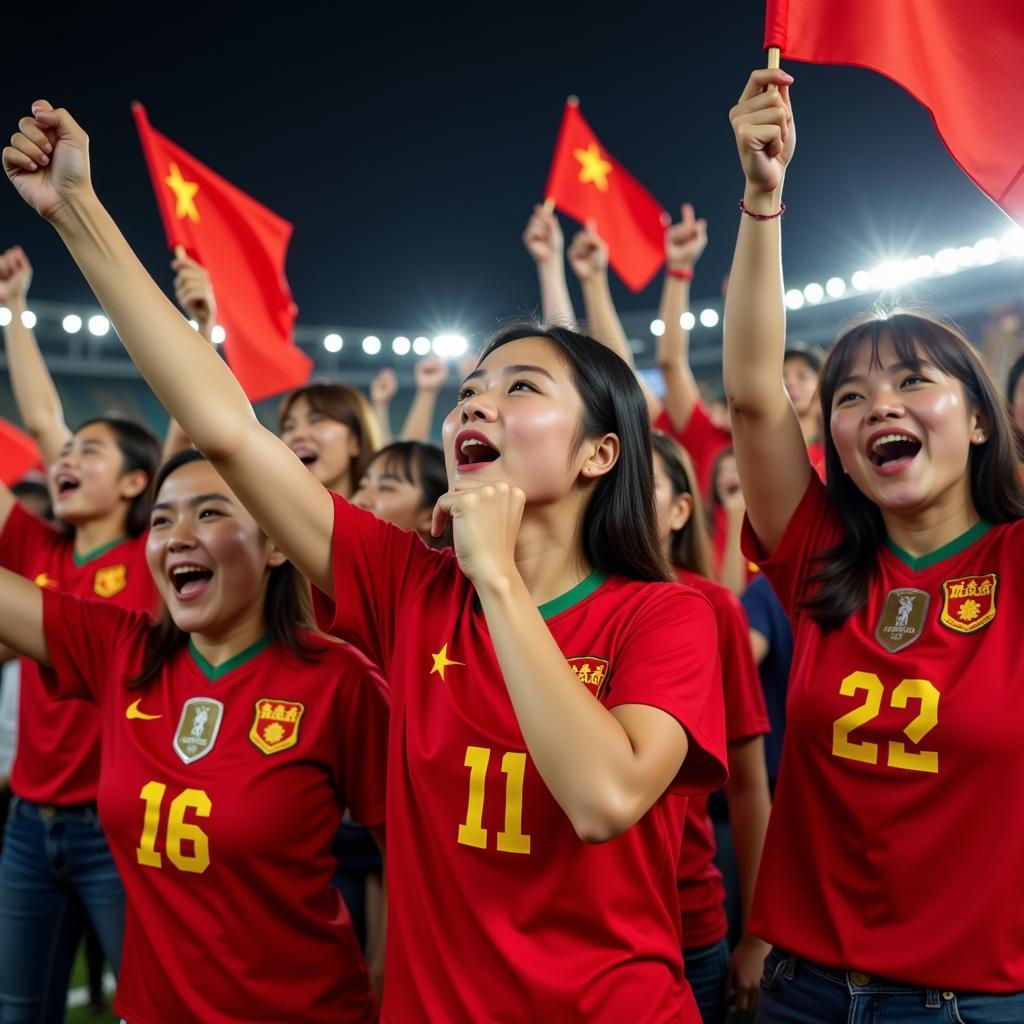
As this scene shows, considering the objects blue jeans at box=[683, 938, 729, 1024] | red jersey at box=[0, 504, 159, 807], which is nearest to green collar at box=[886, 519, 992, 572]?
blue jeans at box=[683, 938, 729, 1024]

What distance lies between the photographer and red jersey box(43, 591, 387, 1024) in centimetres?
202

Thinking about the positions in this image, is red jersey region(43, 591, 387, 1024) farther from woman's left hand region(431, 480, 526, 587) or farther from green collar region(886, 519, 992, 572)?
green collar region(886, 519, 992, 572)

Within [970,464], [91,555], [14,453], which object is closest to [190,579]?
[91,555]

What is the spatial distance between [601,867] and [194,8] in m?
17.6

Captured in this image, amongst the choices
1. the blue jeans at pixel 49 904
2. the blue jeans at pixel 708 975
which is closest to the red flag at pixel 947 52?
the blue jeans at pixel 708 975

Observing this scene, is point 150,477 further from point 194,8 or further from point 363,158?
point 363,158

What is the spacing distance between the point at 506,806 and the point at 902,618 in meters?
0.86

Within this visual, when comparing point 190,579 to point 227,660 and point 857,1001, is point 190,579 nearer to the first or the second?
point 227,660

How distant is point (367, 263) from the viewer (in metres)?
23.3

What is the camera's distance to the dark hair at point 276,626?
229cm

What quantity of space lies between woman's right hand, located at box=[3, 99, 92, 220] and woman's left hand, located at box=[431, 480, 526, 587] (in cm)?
80

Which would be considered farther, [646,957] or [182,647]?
[182,647]

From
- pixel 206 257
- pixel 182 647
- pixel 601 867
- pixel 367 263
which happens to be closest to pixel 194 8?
pixel 367 263

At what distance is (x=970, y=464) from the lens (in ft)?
6.90
